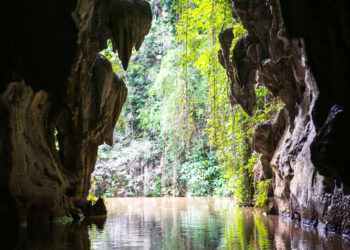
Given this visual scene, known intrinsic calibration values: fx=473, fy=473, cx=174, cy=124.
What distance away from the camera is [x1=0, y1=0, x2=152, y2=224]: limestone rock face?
5.51 meters

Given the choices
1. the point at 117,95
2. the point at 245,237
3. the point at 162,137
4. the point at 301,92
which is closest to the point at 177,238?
the point at 245,237

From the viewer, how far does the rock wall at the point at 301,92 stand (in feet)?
16.8

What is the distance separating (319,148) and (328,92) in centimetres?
65

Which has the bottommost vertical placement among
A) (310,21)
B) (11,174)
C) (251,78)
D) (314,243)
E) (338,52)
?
(314,243)

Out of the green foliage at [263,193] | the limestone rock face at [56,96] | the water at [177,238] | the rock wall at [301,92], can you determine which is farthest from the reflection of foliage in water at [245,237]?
the green foliage at [263,193]

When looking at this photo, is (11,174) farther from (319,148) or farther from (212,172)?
(212,172)

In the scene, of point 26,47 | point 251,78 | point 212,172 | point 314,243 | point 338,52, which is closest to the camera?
point 338,52

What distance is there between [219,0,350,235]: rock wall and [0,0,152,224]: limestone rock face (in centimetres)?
267

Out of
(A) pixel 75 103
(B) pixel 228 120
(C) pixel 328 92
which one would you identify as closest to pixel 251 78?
(B) pixel 228 120

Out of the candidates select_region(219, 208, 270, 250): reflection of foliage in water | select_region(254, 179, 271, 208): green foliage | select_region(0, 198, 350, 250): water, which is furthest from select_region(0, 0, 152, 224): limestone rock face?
select_region(254, 179, 271, 208): green foliage

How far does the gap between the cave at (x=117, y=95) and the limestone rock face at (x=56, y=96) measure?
0.02 metres

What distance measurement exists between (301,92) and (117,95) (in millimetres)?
5982

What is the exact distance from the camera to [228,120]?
16234 millimetres

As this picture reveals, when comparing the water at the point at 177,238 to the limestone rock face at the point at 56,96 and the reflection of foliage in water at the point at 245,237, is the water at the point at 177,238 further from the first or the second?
the limestone rock face at the point at 56,96
